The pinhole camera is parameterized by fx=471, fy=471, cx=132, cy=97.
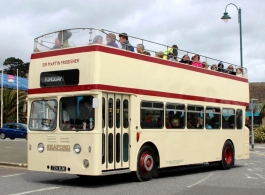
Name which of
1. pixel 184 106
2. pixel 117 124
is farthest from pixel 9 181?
pixel 184 106

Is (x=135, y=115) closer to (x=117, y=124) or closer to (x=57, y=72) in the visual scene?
(x=117, y=124)

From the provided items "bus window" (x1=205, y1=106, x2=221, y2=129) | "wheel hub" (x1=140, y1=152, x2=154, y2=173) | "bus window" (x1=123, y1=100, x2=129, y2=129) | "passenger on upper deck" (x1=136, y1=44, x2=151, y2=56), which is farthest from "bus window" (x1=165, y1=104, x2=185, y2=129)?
"bus window" (x1=123, y1=100, x2=129, y2=129)

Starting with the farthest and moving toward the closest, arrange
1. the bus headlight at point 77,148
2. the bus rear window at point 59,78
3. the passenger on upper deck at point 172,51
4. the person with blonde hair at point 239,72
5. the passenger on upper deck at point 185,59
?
the person with blonde hair at point 239,72 → the passenger on upper deck at point 185,59 → the passenger on upper deck at point 172,51 → the bus rear window at point 59,78 → the bus headlight at point 77,148

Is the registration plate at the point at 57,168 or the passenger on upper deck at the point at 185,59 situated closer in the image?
the registration plate at the point at 57,168

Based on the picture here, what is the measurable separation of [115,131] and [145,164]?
1527mm

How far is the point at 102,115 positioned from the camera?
39.2 feet

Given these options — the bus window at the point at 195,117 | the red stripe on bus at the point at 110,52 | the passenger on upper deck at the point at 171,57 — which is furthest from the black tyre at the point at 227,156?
the passenger on upper deck at the point at 171,57

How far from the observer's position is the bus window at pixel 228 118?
17.8 m

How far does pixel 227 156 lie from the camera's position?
59.2 feet

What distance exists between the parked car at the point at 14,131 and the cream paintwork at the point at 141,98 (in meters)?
28.7

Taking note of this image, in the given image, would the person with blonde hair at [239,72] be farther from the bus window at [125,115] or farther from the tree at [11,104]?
the tree at [11,104]

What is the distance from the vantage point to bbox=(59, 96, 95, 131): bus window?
11977mm

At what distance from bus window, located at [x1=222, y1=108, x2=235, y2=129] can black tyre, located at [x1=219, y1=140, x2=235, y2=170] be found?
63 cm

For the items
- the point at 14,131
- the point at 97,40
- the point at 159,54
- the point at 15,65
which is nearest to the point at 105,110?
the point at 97,40
